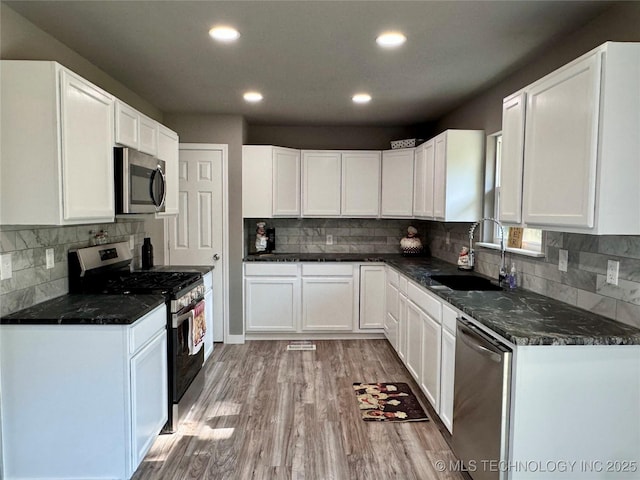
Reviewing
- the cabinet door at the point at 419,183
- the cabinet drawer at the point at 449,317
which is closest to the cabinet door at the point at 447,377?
the cabinet drawer at the point at 449,317

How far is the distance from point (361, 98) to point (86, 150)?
2390 millimetres

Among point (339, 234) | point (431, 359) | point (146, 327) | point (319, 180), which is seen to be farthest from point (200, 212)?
point (431, 359)

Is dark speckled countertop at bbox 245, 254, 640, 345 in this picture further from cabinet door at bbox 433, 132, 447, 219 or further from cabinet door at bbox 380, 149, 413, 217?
cabinet door at bbox 380, 149, 413, 217

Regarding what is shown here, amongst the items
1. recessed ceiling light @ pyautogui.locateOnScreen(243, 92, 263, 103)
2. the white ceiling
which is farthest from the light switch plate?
recessed ceiling light @ pyautogui.locateOnScreen(243, 92, 263, 103)

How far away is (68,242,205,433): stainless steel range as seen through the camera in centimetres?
266

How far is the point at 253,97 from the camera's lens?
3.80 metres

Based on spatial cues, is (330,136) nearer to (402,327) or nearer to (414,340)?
(402,327)

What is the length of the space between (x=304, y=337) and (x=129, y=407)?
2.74 metres

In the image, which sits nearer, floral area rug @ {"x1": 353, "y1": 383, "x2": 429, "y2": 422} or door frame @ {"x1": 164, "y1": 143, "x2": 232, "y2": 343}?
floral area rug @ {"x1": 353, "y1": 383, "x2": 429, "y2": 422}

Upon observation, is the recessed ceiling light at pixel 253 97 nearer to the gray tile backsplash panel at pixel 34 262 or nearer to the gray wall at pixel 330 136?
the gray wall at pixel 330 136

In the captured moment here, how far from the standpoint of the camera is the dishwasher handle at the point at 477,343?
6.13 feet

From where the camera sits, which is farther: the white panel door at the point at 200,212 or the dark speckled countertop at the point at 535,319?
the white panel door at the point at 200,212

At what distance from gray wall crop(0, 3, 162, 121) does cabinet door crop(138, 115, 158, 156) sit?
17.3 inches

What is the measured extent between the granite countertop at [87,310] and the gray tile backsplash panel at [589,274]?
7.66ft
